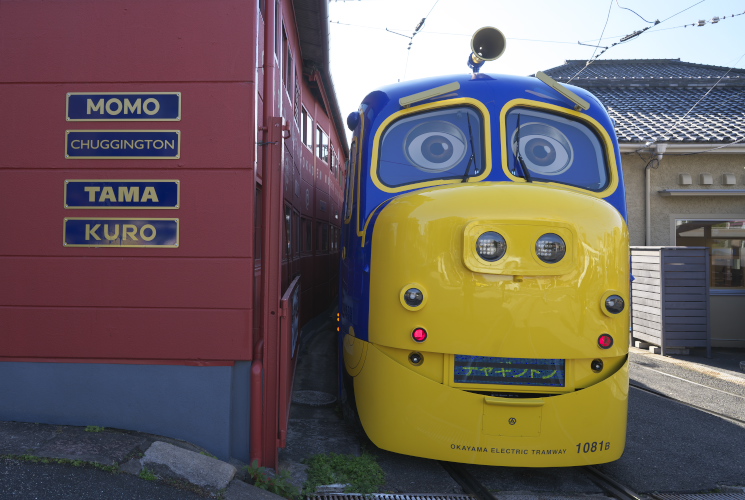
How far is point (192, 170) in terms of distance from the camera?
4.20 m

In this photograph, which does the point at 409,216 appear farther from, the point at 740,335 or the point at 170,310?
the point at 740,335

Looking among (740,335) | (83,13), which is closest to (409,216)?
(83,13)

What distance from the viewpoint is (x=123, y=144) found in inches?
165

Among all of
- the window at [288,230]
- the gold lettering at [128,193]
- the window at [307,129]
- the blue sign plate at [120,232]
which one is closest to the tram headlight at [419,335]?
the blue sign plate at [120,232]

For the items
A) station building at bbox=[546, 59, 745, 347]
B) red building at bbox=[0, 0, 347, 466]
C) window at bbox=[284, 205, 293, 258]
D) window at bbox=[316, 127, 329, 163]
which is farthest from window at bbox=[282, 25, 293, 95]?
station building at bbox=[546, 59, 745, 347]

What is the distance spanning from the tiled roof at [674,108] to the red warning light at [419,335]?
8.81 metres

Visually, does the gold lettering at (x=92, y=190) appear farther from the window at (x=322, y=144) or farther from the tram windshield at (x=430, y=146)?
the window at (x=322, y=144)

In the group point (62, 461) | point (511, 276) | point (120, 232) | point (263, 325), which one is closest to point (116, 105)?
point (120, 232)

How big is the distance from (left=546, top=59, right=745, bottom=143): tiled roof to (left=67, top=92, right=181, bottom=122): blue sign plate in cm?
945

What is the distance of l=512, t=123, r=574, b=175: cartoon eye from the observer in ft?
15.8

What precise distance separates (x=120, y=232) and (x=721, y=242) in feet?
36.2

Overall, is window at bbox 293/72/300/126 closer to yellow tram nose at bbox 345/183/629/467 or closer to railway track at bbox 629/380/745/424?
yellow tram nose at bbox 345/183/629/467

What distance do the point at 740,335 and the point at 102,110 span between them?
37.0 ft

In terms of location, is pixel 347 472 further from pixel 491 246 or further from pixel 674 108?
pixel 674 108
